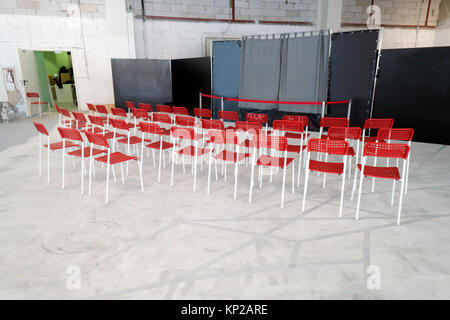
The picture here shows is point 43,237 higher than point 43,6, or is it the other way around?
point 43,6

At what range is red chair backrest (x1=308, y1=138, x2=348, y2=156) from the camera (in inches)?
125

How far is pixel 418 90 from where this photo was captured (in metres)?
6.56

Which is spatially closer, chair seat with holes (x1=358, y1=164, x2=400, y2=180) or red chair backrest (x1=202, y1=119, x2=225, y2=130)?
chair seat with holes (x1=358, y1=164, x2=400, y2=180)

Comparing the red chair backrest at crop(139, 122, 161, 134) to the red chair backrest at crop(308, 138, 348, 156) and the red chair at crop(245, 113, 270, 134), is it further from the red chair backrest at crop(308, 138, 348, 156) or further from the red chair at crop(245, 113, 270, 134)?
the red chair backrest at crop(308, 138, 348, 156)

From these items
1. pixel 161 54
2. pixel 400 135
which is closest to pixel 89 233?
pixel 400 135

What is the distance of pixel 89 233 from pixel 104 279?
2.59 feet

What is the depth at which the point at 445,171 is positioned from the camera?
478cm

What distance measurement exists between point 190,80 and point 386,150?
7469 millimetres

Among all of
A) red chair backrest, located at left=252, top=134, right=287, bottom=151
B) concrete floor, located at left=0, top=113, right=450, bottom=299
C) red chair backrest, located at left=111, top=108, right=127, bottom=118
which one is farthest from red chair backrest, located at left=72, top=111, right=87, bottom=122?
red chair backrest, located at left=252, top=134, right=287, bottom=151

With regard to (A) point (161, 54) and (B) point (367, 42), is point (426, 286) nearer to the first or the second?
(B) point (367, 42)

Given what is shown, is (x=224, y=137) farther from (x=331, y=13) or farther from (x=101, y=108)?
(x=331, y=13)

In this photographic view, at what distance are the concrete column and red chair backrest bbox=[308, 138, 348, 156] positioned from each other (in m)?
8.55

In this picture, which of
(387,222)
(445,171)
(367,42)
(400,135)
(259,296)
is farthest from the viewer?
(367,42)
